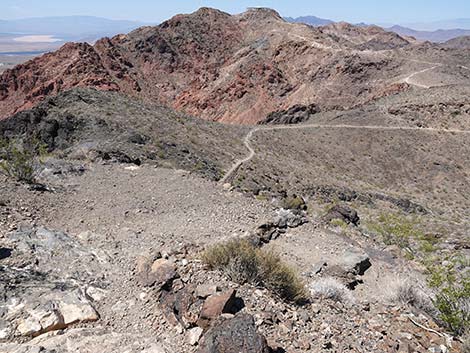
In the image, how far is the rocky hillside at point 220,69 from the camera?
62281mm

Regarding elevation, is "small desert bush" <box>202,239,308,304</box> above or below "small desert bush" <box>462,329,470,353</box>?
above

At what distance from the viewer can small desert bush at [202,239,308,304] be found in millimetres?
6234

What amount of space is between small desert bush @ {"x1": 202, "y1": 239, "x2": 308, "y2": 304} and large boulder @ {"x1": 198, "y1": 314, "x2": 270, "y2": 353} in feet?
4.07

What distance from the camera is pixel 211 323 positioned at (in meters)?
5.18

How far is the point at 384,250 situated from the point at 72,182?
8.61m

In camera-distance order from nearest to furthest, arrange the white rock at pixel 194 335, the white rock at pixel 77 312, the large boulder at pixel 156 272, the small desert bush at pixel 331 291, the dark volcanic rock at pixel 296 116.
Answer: the white rock at pixel 194 335
the white rock at pixel 77 312
the large boulder at pixel 156 272
the small desert bush at pixel 331 291
the dark volcanic rock at pixel 296 116

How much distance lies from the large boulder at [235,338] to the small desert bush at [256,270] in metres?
1.24

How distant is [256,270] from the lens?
6.36 meters

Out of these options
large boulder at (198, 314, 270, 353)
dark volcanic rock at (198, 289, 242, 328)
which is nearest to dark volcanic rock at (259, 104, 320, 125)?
dark volcanic rock at (198, 289, 242, 328)

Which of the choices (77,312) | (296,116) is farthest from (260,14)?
(77,312)

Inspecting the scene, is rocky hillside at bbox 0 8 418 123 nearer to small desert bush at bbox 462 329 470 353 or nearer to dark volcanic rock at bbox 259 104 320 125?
dark volcanic rock at bbox 259 104 320 125

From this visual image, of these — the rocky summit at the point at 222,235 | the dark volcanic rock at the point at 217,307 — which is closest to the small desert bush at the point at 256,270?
the rocky summit at the point at 222,235

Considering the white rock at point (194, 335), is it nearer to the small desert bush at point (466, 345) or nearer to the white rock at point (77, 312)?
the white rock at point (77, 312)

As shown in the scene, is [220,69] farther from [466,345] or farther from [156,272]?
[466,345]
